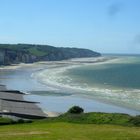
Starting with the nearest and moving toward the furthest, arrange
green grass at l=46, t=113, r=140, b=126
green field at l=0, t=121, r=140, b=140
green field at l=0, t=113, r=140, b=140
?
green field at l=0, t=121, r=140, b=140 < green field at l=0, t=113, r=140, b=140 < green grass at l=46, t=113, r=140, b=126

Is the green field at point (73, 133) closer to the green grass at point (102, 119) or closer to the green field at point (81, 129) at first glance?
the green field at point (81, 129)

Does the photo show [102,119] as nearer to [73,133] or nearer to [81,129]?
[81,129]

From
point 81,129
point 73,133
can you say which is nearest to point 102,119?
point 81,129

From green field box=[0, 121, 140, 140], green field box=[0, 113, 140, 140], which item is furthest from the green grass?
green field box=[0, 121, 140, 140]

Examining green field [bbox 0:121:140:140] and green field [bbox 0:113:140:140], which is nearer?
green field [bbox 0:121:140:140]

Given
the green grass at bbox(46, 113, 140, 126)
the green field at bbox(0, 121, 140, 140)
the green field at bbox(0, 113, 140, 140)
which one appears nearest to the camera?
the green field at bbox(0, 121, 140, 140)

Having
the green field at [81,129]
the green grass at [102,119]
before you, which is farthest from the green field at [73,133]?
the green grass at [102,119]

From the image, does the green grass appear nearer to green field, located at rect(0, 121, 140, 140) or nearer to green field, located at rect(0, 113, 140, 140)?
green field, located at rect(0, 113, 140, 140)

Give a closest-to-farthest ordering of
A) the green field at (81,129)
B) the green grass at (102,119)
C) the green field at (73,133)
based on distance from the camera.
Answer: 1. the green field at (73,133)
2. the green field at (81,129)
3. the green grass at (102,119)
